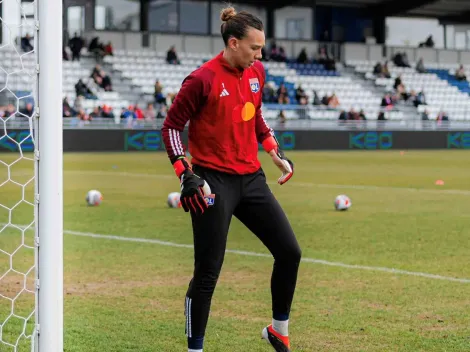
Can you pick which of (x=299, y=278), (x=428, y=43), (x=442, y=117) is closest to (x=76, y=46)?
(x=442, y=117)

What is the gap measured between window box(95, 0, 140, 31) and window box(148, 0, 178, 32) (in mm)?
766

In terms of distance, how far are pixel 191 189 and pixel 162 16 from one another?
126 feet

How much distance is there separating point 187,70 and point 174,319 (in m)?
33.2

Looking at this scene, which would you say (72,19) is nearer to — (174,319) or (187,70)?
(187,70)

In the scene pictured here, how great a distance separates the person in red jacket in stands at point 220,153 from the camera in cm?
477

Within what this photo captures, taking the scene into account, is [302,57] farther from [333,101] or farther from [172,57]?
[172,57]

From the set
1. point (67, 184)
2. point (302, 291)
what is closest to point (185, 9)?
point (67, 184)

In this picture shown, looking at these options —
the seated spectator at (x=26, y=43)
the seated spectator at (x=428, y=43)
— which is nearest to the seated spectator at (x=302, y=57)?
the seated spectator at (x=428, y=43)

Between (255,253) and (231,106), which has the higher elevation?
(231,106)

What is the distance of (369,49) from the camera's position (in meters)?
46.9

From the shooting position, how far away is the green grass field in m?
5.55

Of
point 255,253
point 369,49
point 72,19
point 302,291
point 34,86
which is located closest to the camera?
point 34,86

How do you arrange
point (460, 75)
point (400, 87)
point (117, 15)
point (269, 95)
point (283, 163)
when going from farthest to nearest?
point (460, 75) → point (400, 87) → point (117, 15) → point (269, 95) → point (283, 163)

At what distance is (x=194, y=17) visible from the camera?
1686 inches
